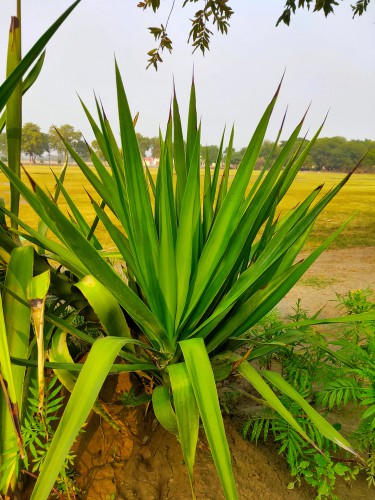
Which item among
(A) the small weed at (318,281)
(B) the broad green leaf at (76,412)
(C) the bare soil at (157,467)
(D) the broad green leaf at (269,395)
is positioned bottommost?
(A) the small weed at (318,281)

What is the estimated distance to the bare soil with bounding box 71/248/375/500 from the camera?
148 cm

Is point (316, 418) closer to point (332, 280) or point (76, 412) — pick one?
point (76, 412)

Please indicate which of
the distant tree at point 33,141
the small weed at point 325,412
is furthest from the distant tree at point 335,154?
the small weed at point 325,412

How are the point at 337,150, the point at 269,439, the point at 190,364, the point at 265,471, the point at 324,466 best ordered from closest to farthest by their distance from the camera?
the point at 190,364 < the point at 324,466 < the point at 265,471 < the point at 269,439 < the point at 337,150

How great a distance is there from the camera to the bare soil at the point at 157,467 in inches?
58.3

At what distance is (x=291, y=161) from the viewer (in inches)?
62.9

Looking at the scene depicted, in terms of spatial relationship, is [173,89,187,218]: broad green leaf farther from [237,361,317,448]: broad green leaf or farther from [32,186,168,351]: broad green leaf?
[237,361,317,448]: broad green leaf

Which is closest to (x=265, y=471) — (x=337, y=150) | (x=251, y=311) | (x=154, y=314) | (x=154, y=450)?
(x=154, y=450)

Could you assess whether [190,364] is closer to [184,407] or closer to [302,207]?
[184,407]

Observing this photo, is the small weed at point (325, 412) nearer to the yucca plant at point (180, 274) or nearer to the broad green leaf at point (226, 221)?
the yucca plant at point (180, 274)

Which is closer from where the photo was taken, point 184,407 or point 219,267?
point 184,407

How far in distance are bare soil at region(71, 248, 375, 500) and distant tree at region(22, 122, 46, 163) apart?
59.0 meters

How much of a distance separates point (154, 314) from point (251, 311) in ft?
1.13

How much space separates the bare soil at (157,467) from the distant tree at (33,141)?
59.0 m
